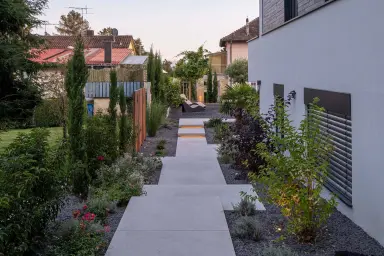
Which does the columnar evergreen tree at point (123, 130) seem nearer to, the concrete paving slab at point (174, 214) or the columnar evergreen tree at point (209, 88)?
the concrete paving slab at point (174, 214)

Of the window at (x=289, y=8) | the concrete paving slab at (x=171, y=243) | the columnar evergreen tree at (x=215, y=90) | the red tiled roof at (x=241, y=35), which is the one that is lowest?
the concrete paving slab at (x=171, y=243)

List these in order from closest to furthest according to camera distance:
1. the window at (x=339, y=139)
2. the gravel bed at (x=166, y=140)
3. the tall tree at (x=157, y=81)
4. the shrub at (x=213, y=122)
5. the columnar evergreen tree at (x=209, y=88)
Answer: the window at (x=339, y=139)
the gravel bed at (x=166, y=140)
the shrub at (x=213, y=122)
the tall tree at (x=157, y=81)
the columnar evergreen tree at (x=209, y=88)

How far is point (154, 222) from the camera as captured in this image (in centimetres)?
614

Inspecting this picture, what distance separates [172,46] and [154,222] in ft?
132

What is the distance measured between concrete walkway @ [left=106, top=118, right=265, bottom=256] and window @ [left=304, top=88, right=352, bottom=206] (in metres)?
1.15

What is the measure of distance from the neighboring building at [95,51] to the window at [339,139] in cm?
1764

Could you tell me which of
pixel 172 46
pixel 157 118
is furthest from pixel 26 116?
pixel 172 46

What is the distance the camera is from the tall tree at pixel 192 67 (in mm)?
33938

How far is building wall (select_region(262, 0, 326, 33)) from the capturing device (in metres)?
10.8

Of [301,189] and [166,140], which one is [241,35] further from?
[301,189]

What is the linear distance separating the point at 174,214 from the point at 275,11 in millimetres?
8845

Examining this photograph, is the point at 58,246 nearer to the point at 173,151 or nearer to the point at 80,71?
the point at 80,71

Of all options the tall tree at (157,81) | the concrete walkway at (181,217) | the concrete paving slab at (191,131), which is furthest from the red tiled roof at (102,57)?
the concrete walkway at (181,217)

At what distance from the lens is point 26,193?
4.31 m
